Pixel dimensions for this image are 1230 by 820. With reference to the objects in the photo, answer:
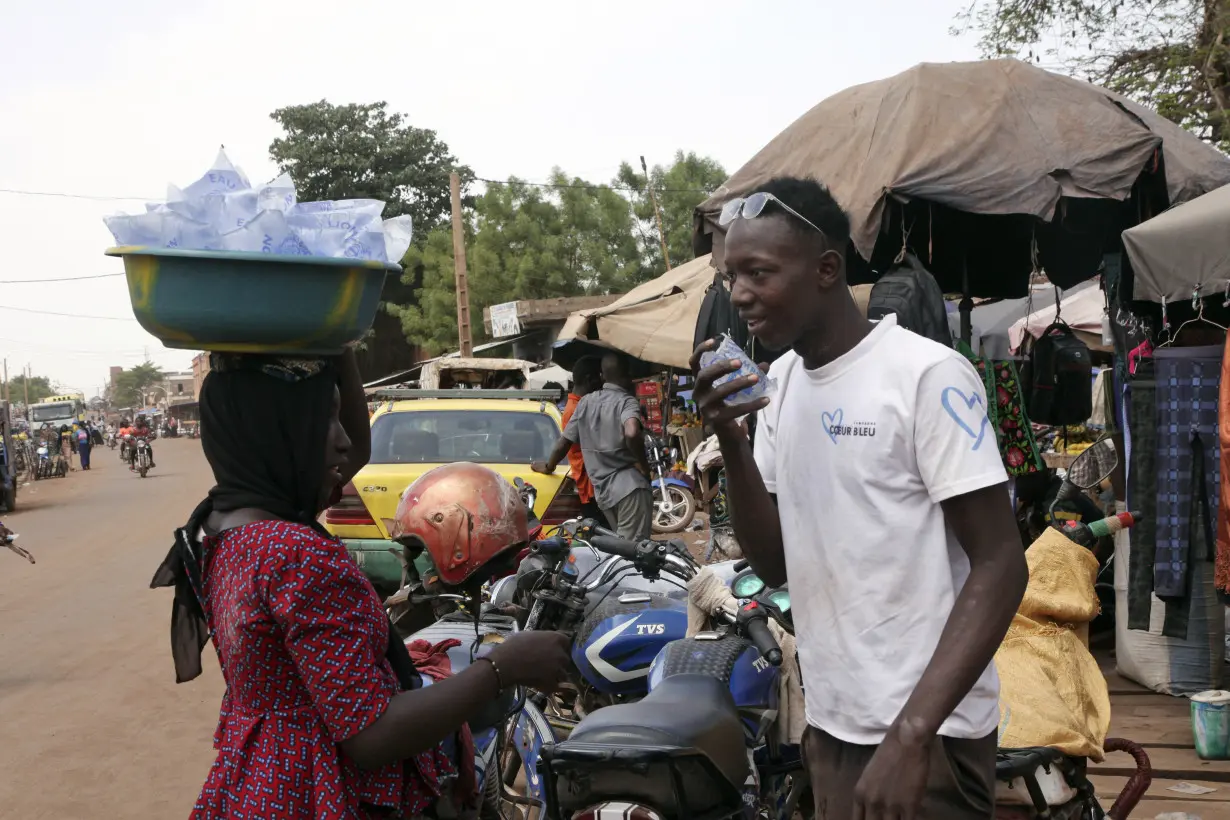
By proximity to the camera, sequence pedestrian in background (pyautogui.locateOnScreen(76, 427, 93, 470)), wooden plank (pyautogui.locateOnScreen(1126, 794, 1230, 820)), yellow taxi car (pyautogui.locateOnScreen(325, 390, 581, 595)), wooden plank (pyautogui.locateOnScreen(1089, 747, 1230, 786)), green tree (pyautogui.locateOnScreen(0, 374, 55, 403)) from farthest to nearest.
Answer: green tree (pyautogui.locateOnScreen(0, 374, 55, 403)) → pedestrian in background (pyautogui.locateOnScreen(76, 427, 93, 470)) → yellow taxi car (pyautogui.locateOnScreen(325, 390, 581, 595)) → wooden plank (pyautogui.locateOnScreen(1089, 747, 1230, 786)) → wooden plank (pyautogui.locateOnScreen(1126, 794, 1230, 820))

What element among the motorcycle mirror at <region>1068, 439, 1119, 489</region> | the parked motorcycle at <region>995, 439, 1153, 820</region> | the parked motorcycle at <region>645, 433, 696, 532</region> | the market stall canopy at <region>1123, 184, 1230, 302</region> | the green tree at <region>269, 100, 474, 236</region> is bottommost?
the parked motorcycle at <region>645, 433, 696, 532</region>

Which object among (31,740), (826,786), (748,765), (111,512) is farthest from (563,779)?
(111,512)

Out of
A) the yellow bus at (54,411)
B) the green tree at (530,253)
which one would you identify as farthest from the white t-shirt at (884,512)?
the yellow bus at (54,411)

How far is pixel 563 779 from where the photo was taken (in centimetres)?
272

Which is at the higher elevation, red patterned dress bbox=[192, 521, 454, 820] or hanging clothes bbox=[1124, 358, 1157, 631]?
red patterned dress bbox=[192, 521, 454, 820]

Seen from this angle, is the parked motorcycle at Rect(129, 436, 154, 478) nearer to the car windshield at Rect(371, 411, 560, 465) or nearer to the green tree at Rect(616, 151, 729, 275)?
Result: the green tree at Rect(616, 151, 729, 275)

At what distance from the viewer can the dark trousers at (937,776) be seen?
6.56 feet

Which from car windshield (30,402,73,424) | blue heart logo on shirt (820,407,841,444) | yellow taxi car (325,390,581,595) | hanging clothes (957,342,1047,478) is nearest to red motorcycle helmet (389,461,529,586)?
blue heart logo on shirt (820,407,841,444)

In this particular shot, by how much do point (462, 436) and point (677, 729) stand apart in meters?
6.29

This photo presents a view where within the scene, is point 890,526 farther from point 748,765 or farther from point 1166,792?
point 1166,792

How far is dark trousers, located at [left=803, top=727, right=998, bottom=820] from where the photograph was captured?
2.00 meters

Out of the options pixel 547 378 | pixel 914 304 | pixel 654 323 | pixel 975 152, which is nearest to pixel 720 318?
pixel 914 304

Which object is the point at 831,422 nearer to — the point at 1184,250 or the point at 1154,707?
the point at 1184,250

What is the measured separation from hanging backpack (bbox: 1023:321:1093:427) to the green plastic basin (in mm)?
4990
